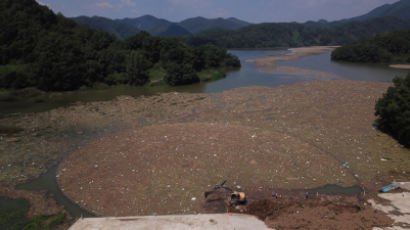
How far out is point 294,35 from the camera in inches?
6063

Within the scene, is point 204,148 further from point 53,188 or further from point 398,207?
point 398,207

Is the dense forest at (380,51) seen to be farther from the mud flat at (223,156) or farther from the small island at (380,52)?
the mud flat at (223,156)

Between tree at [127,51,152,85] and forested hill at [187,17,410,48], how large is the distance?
92469 mm

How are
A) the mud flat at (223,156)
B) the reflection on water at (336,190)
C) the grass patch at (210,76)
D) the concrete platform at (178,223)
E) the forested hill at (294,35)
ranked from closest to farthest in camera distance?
the concrete platform at (178,223) < the reflection on water at (336,190) < the mud flat at (223,156) < the grass patch at (210,76) < the forested hill at (294,35)

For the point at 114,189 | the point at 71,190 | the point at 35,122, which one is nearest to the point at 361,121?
the point at 114,189

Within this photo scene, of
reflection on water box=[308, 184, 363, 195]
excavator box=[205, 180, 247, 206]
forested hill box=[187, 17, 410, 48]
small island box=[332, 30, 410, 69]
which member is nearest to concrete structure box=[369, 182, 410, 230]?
reflection on water box=[308, 184, 363, 195]

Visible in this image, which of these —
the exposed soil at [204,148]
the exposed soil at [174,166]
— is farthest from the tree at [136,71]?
the exposed soil at [174,166]

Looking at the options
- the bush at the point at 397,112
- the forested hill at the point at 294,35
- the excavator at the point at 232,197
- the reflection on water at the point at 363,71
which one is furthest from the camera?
the forested hill at the point at 294,35

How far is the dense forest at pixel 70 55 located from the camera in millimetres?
32594

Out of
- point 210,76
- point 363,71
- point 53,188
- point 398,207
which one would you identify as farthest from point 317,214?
point 363,71

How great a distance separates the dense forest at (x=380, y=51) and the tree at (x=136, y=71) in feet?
167

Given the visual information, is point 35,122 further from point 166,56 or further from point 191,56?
point 191,56

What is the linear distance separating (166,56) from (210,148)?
30784 mm

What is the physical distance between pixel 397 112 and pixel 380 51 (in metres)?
59.9
